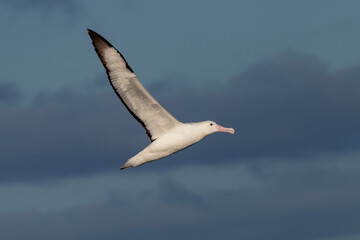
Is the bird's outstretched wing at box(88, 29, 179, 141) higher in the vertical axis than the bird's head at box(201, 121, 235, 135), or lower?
higher

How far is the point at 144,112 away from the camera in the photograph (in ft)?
271

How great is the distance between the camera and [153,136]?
272 feet

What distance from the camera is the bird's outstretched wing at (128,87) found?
8200 cm

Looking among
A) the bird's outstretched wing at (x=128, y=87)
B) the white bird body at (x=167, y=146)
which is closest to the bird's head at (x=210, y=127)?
the white bird body at (x=167, y=146)

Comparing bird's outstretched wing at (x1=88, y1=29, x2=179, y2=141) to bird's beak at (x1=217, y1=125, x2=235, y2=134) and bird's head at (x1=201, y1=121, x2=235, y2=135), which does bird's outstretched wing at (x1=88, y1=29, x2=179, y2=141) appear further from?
bird's beak at (x1=217, y1=125, x2=235, y2=134)

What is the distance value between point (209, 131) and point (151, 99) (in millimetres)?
2064

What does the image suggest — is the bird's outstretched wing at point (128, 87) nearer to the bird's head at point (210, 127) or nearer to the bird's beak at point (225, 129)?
the bird's head at point (210, 127)

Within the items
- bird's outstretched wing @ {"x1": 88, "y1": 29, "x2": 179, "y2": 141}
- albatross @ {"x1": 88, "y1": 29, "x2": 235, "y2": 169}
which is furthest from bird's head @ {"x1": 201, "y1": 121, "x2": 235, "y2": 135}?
bird's outstretched wing @ {"x1": 88, "y1": 29, "x2": 179, "y2": 141}

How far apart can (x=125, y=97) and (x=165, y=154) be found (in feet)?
6.78

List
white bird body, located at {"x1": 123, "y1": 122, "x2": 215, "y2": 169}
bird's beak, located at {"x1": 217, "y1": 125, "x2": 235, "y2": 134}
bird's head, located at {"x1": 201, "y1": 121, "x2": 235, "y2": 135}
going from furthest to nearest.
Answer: bird's beak, located at {"x1": 217, "y1": 125, "x2": 235, "y2": 134}
bird's head, located at {"x1": 201, "y1": 121, "x2": 235, "y2": 135}
white bird body, located at {"x1": 123, "y1": 122, "x2": 215, "y2": 169}

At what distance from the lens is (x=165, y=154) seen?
82250 mm

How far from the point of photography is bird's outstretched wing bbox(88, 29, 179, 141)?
82000 millimetres

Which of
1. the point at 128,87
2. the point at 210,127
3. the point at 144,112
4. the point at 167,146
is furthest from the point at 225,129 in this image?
the point at 128,87

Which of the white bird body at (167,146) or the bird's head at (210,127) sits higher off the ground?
the bird's head at (210,127)
